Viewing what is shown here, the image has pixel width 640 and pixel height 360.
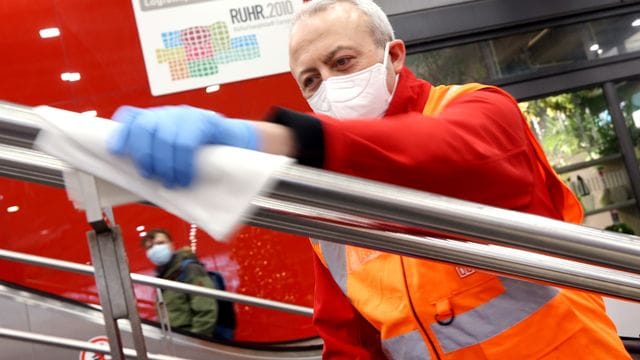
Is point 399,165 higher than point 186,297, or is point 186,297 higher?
point 399,165

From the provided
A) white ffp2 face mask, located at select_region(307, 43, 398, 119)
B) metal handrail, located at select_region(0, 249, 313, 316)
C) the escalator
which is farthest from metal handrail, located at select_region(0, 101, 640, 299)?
the escalator

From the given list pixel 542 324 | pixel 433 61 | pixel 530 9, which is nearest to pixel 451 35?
pixel 433 61

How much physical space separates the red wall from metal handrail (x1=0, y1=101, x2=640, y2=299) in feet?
13.7

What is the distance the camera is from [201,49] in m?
4.74

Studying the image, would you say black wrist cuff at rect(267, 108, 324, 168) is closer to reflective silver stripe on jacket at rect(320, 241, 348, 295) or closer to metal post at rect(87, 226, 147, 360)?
metal post at rect(87, 226, 147, 360)

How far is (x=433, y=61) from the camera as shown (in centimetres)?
Answer: 541

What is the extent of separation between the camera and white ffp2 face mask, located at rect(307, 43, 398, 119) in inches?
48.1

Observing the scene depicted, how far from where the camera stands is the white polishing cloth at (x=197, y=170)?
0.63m

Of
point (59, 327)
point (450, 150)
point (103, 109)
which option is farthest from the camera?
point (103, 109)

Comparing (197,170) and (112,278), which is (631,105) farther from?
(197,170)

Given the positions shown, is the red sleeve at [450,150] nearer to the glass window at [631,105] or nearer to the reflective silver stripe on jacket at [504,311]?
the reflective silver stripe on jacket at [504,311]

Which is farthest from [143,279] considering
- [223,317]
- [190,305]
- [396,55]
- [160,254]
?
[396,55]

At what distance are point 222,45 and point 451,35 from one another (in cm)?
190

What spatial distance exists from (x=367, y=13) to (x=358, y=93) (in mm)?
156
